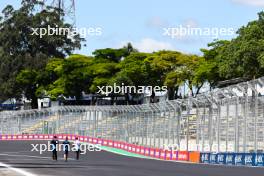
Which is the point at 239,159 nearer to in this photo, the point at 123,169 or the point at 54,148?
the point at 123,169

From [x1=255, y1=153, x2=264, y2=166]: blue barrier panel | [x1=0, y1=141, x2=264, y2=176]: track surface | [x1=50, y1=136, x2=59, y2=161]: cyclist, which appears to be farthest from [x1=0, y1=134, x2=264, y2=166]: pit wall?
[x1=50, y1=136, x2=59, y2=161]: cyclist

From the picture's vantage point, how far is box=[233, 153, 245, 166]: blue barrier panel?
34.4 meters

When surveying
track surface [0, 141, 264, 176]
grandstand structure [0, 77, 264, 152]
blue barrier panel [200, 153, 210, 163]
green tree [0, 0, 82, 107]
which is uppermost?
green tree [0, 0, 82, 107]

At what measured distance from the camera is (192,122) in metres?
40.9

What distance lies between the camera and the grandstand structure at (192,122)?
32.8m

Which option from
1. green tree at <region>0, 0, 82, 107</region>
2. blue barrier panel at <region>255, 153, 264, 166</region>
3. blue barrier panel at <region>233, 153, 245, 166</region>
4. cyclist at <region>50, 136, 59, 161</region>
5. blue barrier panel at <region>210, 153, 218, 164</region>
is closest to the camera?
blue barrier panel at <region>255, 153, 264, 166</region>

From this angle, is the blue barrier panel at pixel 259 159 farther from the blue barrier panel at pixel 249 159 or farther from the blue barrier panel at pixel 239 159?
the blue barrier panel at pixel 239 159

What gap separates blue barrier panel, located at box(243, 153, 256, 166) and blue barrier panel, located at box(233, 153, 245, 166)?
21 centimetres

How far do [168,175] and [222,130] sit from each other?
1022cm

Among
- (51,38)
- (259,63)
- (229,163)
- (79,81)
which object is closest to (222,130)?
(229,163)

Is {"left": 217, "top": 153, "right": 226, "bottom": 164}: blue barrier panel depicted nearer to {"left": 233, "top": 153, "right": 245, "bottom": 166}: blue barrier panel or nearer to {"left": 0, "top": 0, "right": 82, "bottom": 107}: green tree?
{"left": 233, "top": 153, "right": 245, "bottom": 166}: blue barrier panel

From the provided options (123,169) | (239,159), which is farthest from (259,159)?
(123,169)

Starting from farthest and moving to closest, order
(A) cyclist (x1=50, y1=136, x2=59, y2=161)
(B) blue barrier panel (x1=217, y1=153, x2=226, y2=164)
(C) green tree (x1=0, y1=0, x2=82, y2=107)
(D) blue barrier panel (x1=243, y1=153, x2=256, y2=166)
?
1. (C) green tree (x1=0, y1=0, x2=82, y2=107)
2. (A) cyclist (x1=50, y1=136, x2=59, y2=161)
3. (B) blue barrier panel (x1=217, y1=153, x2=226, y2=164)
4. (D) blue barrier panel (x1=243, y1=153, x2=256, y2=166)

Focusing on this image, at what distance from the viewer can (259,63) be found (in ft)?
176
